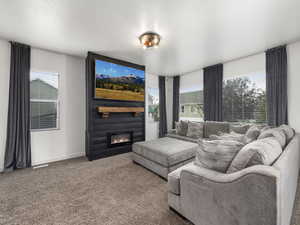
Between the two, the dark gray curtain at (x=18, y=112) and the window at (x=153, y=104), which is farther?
the window at (x=153, y=104)

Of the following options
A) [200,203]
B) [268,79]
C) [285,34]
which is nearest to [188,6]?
[285,34]

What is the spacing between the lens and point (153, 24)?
2262 millimetres

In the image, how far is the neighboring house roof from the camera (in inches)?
202

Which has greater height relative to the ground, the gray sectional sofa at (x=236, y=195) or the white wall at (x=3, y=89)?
the white wall at (x=3, y=89)

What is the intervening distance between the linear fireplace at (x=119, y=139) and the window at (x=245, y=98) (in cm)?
308

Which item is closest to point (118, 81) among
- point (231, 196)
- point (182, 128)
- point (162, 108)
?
point (182, 128)

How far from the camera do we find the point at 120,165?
3014mm

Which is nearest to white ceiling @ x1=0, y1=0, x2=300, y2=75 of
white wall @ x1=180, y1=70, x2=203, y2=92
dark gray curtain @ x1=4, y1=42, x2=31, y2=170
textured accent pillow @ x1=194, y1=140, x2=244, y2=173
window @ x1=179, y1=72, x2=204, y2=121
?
dark gray curtain @ x1=4, y1=42, x2=31, y2=170

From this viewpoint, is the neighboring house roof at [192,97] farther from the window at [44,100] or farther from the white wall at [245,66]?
the window at [44,100]

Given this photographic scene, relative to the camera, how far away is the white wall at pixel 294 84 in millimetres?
2885

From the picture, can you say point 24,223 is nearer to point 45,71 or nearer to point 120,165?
point 120,165

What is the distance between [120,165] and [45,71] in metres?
2.92

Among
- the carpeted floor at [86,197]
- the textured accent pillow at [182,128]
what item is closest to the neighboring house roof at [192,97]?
the textured accent pillow at [182,128]

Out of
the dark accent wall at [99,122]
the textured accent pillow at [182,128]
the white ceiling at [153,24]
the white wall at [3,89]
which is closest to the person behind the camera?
the white ceiling at [153,24]
